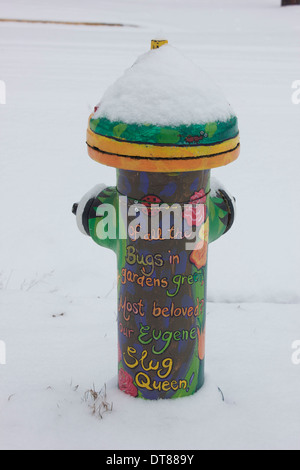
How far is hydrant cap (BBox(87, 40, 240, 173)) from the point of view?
6.83ft

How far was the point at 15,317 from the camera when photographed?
340 cm

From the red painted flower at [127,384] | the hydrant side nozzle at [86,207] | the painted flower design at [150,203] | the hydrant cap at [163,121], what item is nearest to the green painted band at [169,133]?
the hydrant cap at [163,121]

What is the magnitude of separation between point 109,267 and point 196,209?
2332mm

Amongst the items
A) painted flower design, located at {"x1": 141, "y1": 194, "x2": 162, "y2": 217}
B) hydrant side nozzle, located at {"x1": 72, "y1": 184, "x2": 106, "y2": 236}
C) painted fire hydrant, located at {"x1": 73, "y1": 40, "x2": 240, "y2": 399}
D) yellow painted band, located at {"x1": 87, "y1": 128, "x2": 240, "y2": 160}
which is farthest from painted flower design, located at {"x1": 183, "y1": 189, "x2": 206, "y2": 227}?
hydrant side nozzle, located at {"x1": 72, "y1": 184, "x2": 106, "y2": 236}

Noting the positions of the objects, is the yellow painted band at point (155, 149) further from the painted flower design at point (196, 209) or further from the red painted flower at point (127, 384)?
the red painted flower at point (127, 384)

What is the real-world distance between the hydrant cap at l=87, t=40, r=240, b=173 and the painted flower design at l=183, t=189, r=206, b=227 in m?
0.18

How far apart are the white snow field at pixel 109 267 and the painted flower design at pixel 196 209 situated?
2.04 feet

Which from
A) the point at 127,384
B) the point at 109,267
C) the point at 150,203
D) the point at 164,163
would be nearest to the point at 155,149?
the point at 164,163

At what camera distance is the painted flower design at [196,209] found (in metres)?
2.29

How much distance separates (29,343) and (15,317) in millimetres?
337

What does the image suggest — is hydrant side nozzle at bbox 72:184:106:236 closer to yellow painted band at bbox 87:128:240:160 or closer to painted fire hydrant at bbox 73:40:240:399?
painted fire hydrant at bbox 73:40:240:399

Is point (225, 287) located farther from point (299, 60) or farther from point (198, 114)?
point (299, 60)

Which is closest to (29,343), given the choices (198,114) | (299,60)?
(198,114)

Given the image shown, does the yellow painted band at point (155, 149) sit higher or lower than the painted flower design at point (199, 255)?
higher
